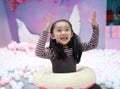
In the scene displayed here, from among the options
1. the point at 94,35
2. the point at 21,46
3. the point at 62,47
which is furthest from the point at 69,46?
the point at 21,46

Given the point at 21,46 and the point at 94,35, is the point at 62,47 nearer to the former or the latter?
the point at 94,35

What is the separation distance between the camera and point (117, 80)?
9.74 feet

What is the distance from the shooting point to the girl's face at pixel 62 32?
7.11 ft

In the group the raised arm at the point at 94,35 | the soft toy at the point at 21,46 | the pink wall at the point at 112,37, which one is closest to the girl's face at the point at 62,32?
the raised arm at the point at 94,35

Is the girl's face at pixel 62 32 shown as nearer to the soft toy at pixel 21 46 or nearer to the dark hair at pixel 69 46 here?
the dark hair at pixel 69 46

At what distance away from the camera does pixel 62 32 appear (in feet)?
7.11

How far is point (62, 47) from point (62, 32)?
0.42 feet

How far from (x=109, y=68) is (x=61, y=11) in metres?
1.89

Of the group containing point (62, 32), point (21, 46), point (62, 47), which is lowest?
point (21, 46)

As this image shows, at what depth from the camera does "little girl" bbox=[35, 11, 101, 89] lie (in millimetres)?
2160

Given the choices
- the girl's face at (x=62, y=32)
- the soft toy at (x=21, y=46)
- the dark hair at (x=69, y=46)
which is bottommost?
the soft toy at (x=21, y=46)

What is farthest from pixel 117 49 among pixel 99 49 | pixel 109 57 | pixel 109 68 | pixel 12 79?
pixel 12 79

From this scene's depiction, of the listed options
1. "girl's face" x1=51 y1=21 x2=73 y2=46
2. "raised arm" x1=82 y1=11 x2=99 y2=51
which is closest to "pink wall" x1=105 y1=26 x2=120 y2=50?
"raised arm" x1=82 y1=11 x2=99 y2=51

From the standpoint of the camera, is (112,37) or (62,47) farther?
(112,37)
